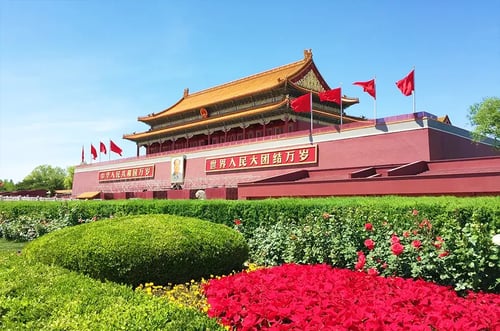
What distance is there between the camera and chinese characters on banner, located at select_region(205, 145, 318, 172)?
→ 2234 cm

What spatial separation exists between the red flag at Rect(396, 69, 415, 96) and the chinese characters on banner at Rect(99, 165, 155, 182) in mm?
21925

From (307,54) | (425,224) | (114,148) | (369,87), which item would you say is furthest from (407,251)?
(114,148)

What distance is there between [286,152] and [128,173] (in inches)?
743

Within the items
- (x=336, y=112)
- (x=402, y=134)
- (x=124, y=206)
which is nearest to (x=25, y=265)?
(x=124, y=206)

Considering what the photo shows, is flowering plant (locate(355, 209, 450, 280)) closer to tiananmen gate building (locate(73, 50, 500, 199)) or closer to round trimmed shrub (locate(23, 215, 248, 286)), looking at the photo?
round trimmed shrub (locate(23, 215, 248, 286))

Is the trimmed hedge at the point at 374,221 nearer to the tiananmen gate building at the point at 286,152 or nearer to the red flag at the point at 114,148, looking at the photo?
the tiananmen gate building at the point at 286,152

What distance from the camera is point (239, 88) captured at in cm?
3381

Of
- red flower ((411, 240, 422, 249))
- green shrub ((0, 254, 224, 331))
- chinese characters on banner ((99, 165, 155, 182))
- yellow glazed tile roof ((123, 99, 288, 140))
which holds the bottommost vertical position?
green shrub ((0, 254, 224, 331))

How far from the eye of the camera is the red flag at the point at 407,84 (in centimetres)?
1845

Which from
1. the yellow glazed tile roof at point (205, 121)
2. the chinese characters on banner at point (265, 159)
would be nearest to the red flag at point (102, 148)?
the yellow glazed tile roof at point (205, 121)

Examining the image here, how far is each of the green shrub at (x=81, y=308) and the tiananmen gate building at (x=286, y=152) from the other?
39.4ft

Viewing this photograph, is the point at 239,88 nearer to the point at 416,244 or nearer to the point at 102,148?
the point at 102,148

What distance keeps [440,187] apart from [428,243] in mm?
8179

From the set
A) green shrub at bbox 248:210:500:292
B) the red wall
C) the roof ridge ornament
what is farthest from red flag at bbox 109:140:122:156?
green shrub at bbox 248:210:500:292
